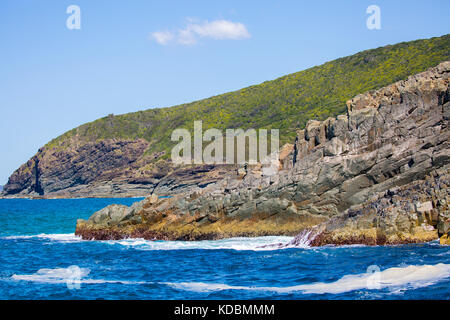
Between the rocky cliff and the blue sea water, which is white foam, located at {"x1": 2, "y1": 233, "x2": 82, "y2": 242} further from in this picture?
the rocky cliff

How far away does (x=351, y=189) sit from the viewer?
35000 millimetres

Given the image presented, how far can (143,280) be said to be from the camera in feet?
77.6

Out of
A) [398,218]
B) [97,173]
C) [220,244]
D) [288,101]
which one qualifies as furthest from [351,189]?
[97,173]

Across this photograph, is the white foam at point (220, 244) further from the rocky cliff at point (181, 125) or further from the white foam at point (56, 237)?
the rocky cliff at point (181, 125)

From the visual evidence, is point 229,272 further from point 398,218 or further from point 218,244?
point 218,244

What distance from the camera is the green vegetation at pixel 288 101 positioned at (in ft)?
371

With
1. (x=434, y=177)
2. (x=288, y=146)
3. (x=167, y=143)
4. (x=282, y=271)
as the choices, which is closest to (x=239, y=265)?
(x=282, y=271)

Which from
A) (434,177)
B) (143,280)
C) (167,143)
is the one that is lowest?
(143,280)

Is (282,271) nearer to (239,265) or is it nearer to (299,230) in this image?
(239,265)

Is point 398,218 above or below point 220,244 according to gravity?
above

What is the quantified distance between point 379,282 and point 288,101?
119m

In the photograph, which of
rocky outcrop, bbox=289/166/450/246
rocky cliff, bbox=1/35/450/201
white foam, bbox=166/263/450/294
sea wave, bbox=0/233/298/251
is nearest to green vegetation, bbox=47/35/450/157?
rocky cliff, bbox=1/35/450/201

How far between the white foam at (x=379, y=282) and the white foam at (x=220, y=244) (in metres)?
10.5

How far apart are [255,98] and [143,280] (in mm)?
127977
